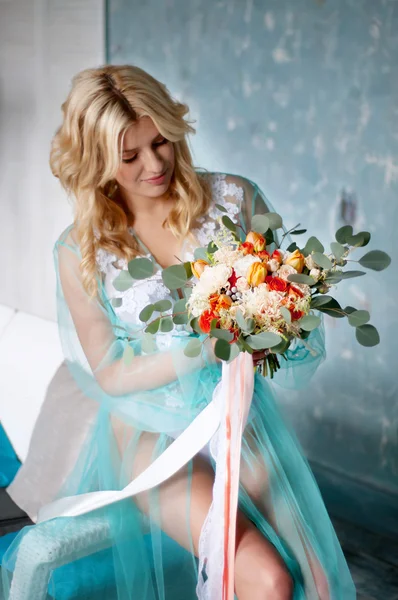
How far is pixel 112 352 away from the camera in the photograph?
2248mm

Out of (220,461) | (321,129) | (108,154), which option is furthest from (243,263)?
(321,129)

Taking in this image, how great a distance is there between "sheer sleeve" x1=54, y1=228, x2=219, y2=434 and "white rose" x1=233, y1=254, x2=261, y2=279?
0.42 m

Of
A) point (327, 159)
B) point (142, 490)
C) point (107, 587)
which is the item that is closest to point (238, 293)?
point (142, 490)

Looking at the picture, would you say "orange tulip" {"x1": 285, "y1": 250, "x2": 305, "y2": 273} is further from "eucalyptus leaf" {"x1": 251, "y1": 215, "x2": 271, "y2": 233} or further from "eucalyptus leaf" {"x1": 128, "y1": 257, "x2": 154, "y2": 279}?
"eucalyptus leaf" {"x1": 128, "y1": 257, "x2": 154, "y2": 279}

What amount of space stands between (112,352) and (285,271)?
717 mm

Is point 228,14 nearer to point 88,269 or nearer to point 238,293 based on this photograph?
point 88,269

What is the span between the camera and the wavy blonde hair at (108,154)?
215 cm

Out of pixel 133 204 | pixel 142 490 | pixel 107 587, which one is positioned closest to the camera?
pixel 142 490

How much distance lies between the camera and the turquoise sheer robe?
2.03m

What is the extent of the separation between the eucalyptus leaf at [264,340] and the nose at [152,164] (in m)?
0.72

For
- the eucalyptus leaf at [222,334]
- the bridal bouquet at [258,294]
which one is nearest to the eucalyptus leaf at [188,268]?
the bridal bouquet at [258,294]

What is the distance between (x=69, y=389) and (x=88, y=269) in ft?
2.60

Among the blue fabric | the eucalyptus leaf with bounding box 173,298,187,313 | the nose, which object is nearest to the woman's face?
the nose

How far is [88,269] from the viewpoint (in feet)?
7.38
